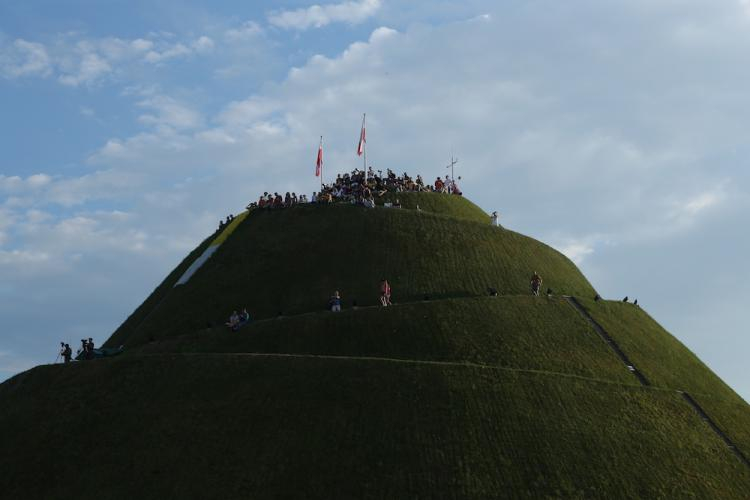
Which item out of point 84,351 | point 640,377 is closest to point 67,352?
point 84,351

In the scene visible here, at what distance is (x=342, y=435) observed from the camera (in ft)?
147

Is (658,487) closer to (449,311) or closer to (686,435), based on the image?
(686,435)

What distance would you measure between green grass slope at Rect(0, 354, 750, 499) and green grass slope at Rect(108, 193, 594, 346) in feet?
47.2

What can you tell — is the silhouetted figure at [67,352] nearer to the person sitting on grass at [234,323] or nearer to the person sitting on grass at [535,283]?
the person sitting on grass at [234,323]

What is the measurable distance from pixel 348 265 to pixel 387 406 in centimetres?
2236

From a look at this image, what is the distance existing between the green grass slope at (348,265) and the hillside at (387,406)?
31 cm

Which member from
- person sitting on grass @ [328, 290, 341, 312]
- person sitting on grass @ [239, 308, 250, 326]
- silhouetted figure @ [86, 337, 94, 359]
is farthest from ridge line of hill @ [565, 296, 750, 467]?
silhouetted figure @ [86, 337, 94, 359]

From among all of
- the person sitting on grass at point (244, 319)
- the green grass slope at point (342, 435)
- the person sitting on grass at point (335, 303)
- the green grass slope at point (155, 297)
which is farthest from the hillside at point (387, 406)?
the green grass slope at point (155, 297)

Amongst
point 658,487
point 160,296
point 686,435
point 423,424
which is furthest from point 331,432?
point 160,296

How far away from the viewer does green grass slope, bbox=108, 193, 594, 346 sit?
6538cm

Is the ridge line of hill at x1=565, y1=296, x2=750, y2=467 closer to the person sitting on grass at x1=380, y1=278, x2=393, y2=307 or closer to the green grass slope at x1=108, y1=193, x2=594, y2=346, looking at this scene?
the green grass slope at x1=108, y1=193, x2=594, y2=346

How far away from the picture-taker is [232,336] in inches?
2312

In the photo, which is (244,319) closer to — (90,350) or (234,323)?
(234,323)

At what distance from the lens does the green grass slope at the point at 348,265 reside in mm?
65375
